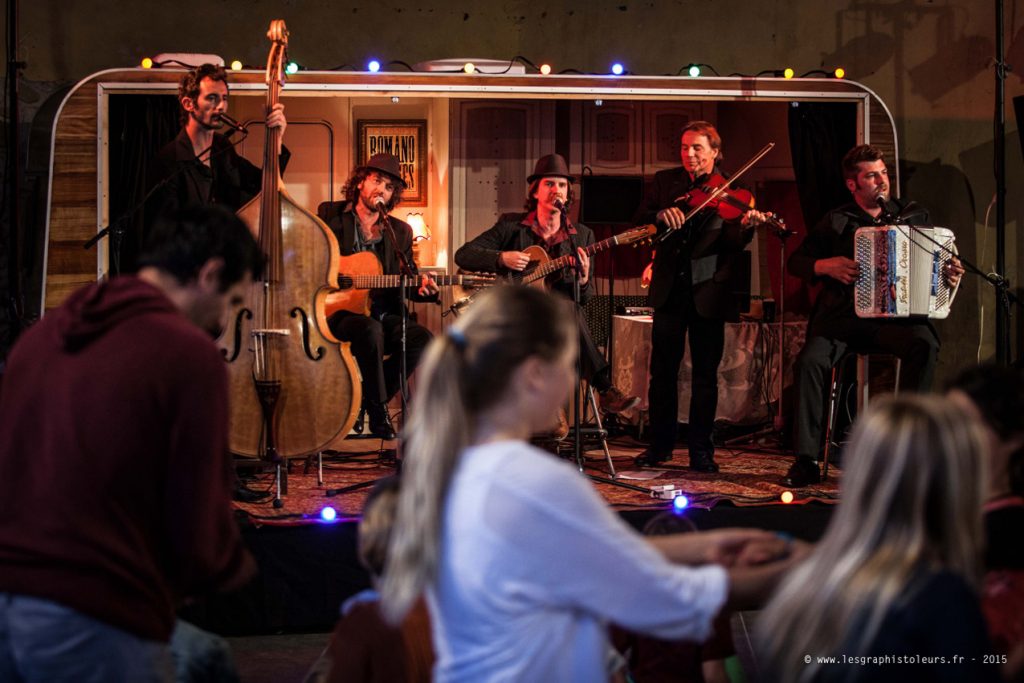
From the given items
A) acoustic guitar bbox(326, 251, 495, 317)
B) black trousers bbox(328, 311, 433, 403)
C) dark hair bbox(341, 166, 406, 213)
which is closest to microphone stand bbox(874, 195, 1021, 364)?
acoustic guitar bbox(326, 251, 495, 317)

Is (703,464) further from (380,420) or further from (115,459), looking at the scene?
(115,459)

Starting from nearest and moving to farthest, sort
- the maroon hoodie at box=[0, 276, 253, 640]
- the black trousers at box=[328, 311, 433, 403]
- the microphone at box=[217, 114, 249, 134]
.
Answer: the maroon hoodie at box=[0, 276, 253, 640], the microphone at box=[217, 114, 249, 134], the black trousers at box=[328, 311, 433, 403]

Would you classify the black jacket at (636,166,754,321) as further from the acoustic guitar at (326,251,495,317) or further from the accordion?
the acoustic guitar at (326,251,495,317)

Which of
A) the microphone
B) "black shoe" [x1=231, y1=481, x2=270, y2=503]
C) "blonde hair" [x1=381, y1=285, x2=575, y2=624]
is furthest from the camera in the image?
the microphone

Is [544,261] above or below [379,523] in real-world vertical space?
above

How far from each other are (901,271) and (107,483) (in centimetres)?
463

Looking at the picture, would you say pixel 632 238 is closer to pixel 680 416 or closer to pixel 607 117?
pixel 680 416

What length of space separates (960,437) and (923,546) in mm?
177

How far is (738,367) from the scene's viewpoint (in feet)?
26.0

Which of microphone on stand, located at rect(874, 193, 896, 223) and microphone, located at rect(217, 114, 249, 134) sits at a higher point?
microphone, located at rect(217, 114, 249, 134)

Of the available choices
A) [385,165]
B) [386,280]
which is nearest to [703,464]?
[386,280]

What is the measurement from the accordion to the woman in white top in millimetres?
4146

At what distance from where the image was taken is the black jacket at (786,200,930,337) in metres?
6.03

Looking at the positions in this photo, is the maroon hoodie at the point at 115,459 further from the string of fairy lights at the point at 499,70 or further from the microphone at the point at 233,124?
the string of fairy lights at the point at 499,70
